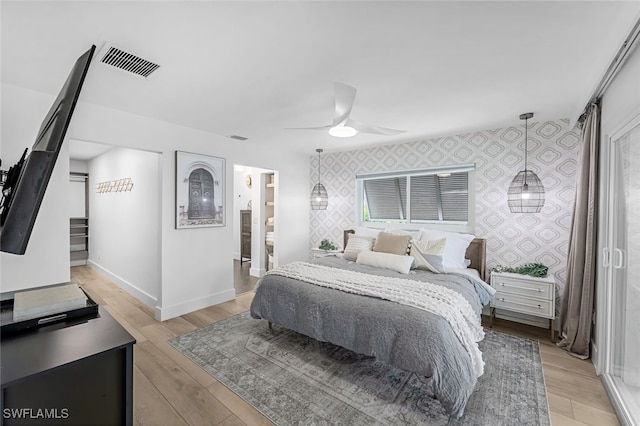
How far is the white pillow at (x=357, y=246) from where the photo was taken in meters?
3.86

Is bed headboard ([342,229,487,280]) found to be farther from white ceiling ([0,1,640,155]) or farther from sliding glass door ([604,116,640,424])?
white ceiling ([0,1,640,155])

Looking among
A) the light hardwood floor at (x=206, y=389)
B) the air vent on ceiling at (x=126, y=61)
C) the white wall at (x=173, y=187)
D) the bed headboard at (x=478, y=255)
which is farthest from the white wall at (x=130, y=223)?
the bed headboard at (x=478, y=255)

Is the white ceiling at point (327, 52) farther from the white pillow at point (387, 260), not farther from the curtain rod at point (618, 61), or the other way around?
the white pillow at point (387, 260)

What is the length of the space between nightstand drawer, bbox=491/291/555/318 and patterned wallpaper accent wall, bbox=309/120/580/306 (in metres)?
0.46

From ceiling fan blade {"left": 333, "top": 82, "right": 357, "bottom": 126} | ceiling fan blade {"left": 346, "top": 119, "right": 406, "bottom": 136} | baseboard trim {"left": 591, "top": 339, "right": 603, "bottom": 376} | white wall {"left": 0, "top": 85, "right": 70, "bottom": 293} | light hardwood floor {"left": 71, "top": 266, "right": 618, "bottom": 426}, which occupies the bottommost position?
light hardwood floor {"left": 71, "top": 266, "right": 618, "bottom": 426}

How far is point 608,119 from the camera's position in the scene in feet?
7.62

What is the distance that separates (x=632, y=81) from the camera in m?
1.87

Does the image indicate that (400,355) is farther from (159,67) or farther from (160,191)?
(160,191)

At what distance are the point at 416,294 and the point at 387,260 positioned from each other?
0.98m

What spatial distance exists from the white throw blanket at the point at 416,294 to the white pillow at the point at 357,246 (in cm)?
69

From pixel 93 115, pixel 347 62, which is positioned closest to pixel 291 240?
pixel 93 115

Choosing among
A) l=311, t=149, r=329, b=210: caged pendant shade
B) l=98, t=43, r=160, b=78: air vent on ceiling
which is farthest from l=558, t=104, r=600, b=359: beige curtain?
l=98, t=43, r=160, b=78: air vent on ceiling

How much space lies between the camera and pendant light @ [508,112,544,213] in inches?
127

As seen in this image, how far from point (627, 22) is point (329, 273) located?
2.81 metres
